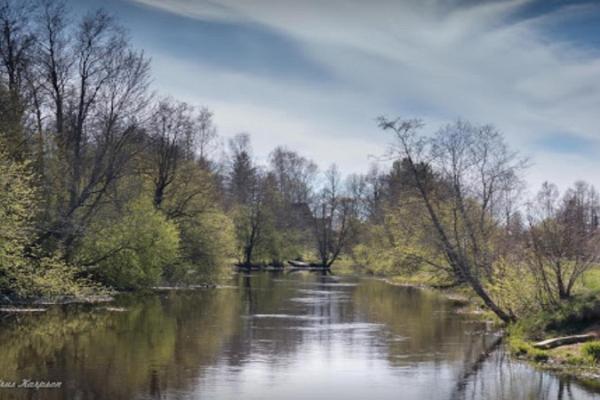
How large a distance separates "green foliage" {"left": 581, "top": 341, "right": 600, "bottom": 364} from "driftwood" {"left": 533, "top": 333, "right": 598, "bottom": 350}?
4.09 feet

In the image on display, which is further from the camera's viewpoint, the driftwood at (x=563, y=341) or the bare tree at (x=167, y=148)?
the bare tree at (x=167, y=148)

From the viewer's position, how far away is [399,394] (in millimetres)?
16016

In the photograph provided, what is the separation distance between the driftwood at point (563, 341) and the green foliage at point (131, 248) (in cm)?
2417

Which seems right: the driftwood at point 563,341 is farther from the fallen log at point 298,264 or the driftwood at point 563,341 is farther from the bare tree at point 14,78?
the fallen log at point 298,264

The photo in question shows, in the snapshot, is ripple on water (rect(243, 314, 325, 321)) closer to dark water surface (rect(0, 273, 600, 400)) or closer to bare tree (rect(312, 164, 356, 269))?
dark water surface (rect(0, 273, 600, 400))

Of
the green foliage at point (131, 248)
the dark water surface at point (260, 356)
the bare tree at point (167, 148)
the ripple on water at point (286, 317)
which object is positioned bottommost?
the dark water surface at point (260, 356)

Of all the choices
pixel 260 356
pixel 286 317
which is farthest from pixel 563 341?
pixel 286 317

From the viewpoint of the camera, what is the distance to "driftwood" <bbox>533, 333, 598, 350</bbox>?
21.0m

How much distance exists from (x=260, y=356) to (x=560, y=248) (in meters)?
11.8

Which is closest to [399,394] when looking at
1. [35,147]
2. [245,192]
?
[35,147]

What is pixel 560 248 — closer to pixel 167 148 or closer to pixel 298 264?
pixel 167 148

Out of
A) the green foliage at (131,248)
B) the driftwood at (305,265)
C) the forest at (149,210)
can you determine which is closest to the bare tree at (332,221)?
the driftwood at (305,265)

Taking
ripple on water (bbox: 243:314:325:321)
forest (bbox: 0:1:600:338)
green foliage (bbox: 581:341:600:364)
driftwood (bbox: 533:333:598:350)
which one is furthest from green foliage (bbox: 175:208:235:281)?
green foliage (bbox: 581:341:600:364)

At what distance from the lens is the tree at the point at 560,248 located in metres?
24.1
